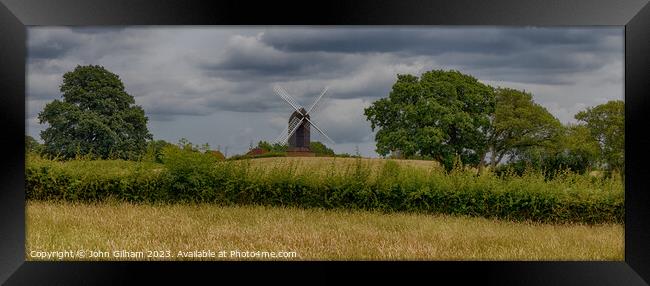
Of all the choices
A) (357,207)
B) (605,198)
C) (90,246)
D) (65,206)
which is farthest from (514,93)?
(65,206)

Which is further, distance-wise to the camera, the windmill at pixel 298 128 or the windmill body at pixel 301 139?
the windmill body at pixel 301 139

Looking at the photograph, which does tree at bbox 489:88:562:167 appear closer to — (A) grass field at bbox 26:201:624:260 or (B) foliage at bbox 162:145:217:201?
(A) grass field at bbox 26:201:624:260

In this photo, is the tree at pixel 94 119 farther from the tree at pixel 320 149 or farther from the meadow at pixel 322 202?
the tree at pixel 320 149

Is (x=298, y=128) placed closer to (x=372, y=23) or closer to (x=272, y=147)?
(x=272, y=147)

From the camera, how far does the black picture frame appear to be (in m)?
3.98

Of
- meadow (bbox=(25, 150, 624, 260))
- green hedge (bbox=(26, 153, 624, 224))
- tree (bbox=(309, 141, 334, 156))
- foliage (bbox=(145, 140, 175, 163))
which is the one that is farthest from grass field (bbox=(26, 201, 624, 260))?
tree (bbox=(309, 141, 334, 156))

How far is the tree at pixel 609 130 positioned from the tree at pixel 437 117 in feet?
4.20

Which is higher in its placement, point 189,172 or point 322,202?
point 189,172

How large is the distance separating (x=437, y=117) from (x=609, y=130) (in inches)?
94.7

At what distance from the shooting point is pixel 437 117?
27.4ft

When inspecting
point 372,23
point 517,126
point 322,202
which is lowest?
point 322,202

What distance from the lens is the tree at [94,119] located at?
6684 millimetres

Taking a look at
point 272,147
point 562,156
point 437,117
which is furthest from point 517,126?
point 272,147

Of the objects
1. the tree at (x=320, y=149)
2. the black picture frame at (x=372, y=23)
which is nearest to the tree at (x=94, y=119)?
the tree at (x=320, y=149)
